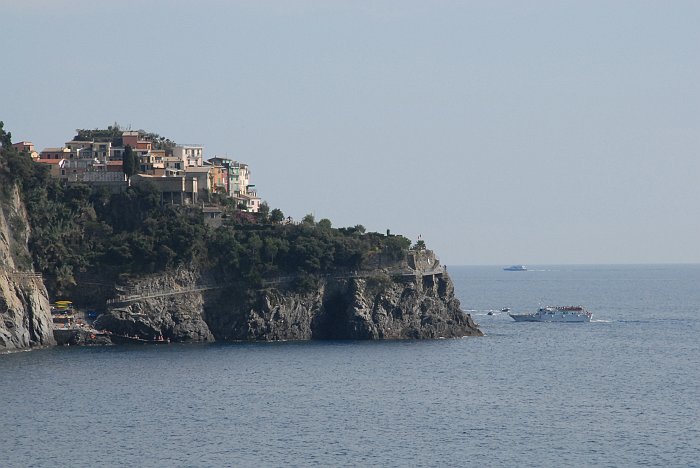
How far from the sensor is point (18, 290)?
116 metres

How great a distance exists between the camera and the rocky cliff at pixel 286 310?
123 m

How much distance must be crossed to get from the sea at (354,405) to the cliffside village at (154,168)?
72.9ft

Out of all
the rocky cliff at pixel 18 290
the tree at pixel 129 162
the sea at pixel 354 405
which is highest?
the tree at pixel 129 162

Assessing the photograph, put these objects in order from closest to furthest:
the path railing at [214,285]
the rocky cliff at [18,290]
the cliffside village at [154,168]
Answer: the rocky cliff at [18,290], the path railing at [214,285], the cliffside village at [154,168]

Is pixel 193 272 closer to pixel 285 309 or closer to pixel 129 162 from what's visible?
pixel 285 309

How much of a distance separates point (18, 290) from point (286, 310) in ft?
81.0

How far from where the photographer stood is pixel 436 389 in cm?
9644

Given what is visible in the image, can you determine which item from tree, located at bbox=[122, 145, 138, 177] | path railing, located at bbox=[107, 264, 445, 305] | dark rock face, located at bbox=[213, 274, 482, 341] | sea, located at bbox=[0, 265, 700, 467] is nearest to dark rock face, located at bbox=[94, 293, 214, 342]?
path railing, located at bbox=[107, 264, 445, 305]

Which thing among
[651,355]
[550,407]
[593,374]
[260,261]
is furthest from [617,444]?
[260,261]

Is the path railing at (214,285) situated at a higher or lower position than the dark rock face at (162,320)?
higher

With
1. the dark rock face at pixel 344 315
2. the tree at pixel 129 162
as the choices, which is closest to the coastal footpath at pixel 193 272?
the dark rock face at pixel 344 315

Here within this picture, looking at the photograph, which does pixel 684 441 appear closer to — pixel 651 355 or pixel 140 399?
pixel 140 399

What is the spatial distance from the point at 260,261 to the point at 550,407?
1793 inches

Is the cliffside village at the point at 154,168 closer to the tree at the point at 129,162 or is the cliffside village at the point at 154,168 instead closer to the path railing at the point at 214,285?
the tree at the point at 129,162
